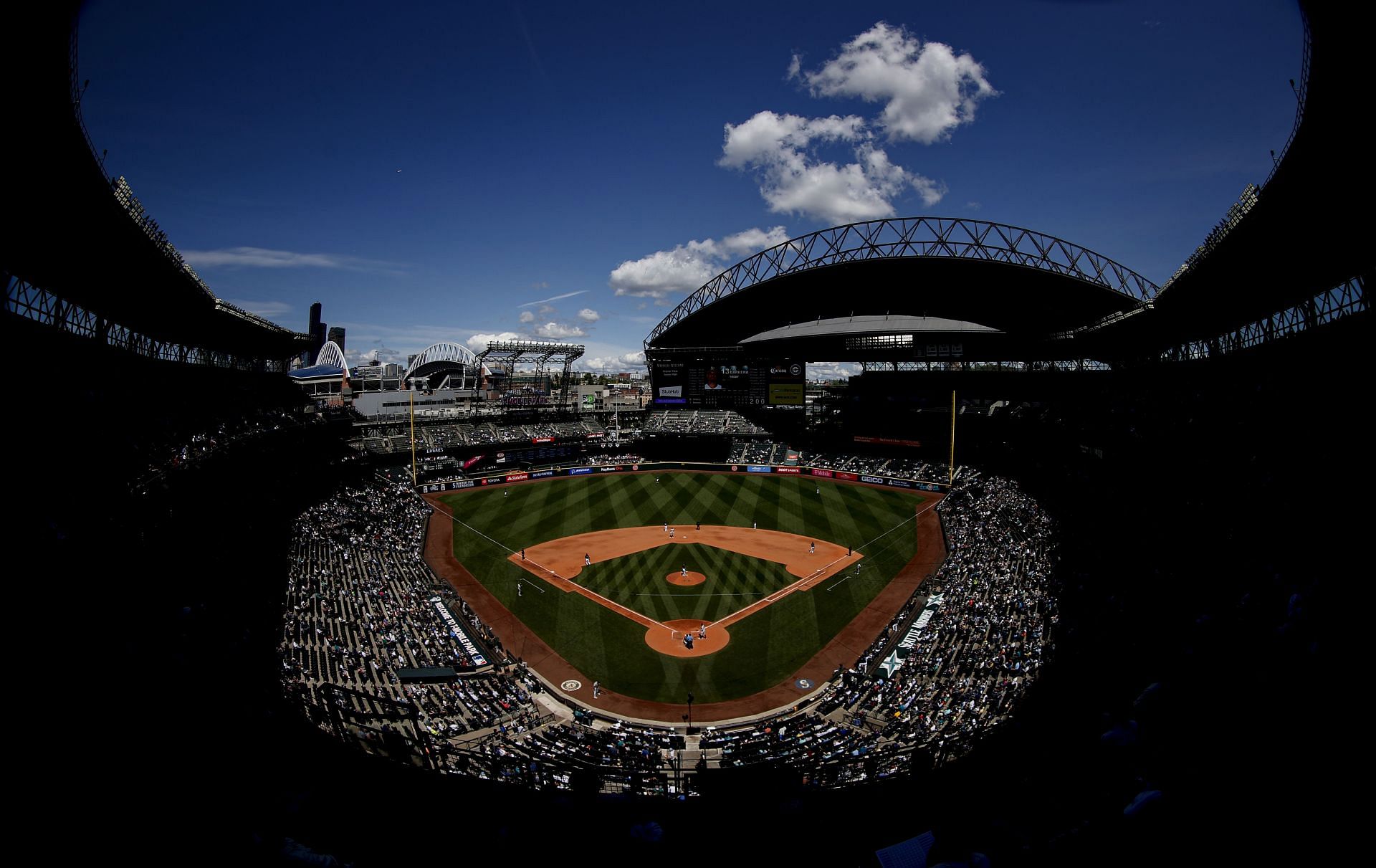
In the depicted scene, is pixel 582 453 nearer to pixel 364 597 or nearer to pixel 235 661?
pixel 364 597

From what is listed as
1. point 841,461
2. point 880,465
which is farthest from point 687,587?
point 841,461

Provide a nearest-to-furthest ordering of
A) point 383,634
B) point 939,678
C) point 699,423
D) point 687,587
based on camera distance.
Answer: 1. point 939,678
2. point 383,634
3. point 687,587
4. point 699,423

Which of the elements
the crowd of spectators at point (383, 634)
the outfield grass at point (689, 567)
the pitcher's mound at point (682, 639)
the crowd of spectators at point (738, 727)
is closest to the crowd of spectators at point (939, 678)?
the crowd of spectators at point (738, 727)

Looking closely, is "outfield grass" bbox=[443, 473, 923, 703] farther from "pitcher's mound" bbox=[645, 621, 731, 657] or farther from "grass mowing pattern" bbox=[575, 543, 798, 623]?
"pitcher's mound" bbox=[645, 621, 731, 657]

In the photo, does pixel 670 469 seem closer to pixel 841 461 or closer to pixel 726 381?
pixel 726 381

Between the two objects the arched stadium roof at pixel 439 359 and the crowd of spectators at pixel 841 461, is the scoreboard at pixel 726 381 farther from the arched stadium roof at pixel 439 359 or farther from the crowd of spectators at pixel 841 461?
the arched stadium roof at pixel 439 359
